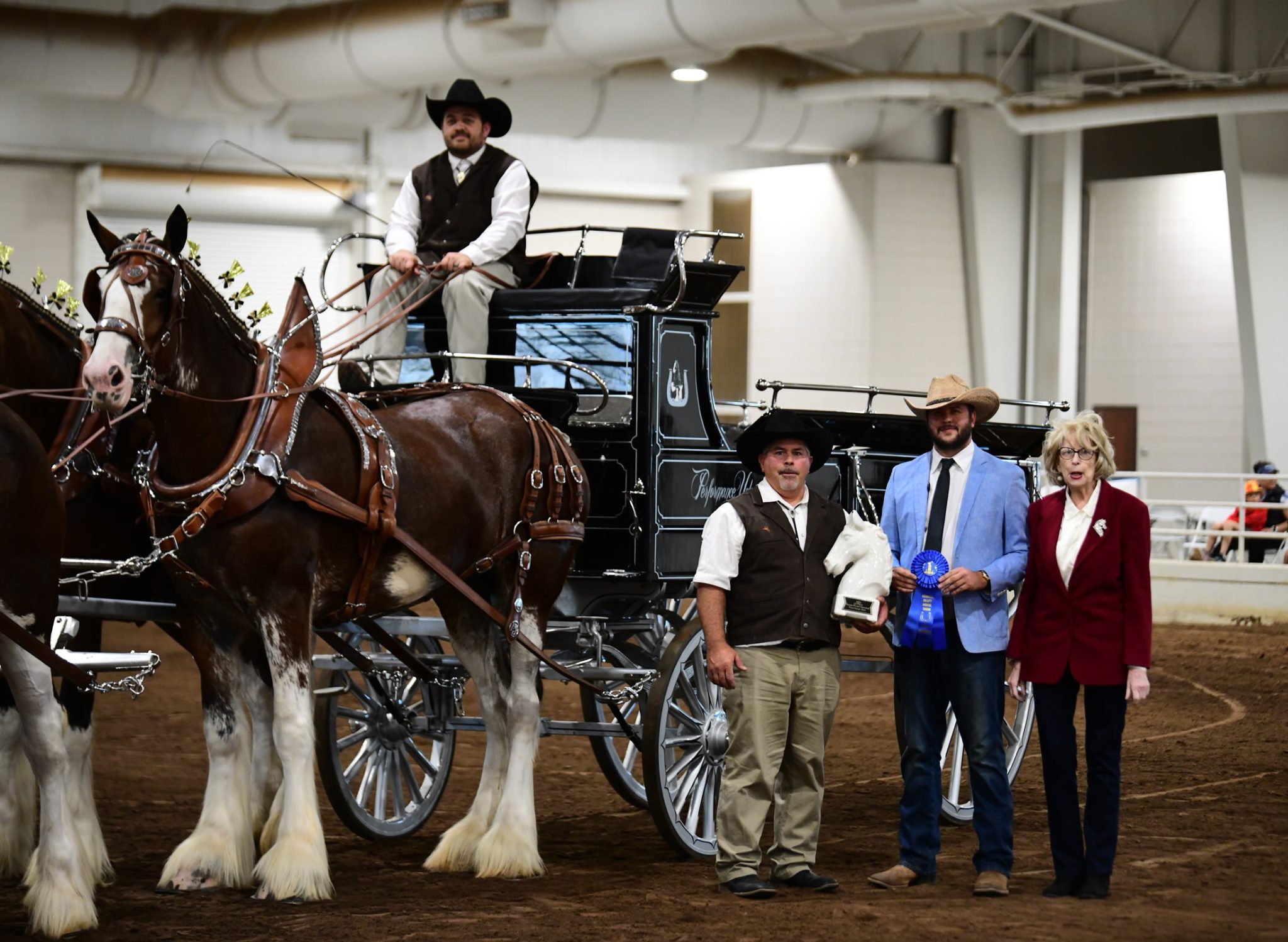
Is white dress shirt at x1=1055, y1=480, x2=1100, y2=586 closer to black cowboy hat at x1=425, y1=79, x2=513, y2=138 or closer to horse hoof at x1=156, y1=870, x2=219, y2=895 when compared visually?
black cowboy hat at x1=425, y1=79, x2=513, y2=138

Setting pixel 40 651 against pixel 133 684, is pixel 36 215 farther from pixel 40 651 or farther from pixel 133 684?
pixel 40 651

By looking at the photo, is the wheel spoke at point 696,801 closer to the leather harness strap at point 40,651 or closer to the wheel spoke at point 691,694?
the wheel spoke at point 691,694

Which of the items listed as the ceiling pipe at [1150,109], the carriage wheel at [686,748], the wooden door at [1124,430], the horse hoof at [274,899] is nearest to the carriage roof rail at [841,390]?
the carriage wheel at [686,748]

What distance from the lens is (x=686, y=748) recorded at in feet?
21.0

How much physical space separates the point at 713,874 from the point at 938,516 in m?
1.52

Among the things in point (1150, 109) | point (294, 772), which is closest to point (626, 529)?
point (294, 772)

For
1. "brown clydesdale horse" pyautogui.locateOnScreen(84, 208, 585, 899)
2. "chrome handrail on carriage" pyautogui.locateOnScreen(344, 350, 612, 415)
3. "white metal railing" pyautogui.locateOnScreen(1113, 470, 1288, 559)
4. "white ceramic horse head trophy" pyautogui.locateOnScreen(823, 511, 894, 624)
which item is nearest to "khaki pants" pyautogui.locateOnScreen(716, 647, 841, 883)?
"white ceramic horse head trophy" pyautogui.locateOnScreen(823, 511, 894, 624)

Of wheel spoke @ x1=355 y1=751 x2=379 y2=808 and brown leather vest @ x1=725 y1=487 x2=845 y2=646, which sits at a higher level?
brown leather vest @ x1=725 y1=487 x2=845 y2=646

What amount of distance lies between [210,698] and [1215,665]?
9.21m

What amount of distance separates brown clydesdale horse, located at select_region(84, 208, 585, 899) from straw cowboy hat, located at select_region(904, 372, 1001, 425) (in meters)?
1.58

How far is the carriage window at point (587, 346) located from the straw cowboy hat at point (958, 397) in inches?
59.6

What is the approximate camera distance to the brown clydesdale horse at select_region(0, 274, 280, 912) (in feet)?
17.4

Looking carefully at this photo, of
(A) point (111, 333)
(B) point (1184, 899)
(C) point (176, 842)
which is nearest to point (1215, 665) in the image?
(B) point (1184, 899)

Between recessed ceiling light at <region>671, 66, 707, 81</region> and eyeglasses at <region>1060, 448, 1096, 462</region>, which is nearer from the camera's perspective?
eyeglasses at <region>1060, 448, 1096, 462</region>
